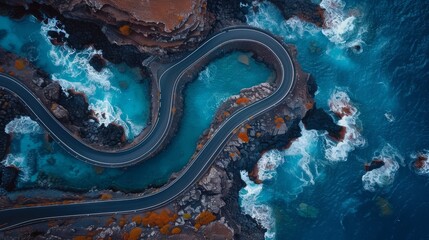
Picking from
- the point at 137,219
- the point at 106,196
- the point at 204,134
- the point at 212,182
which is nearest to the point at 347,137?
the point at 204,134

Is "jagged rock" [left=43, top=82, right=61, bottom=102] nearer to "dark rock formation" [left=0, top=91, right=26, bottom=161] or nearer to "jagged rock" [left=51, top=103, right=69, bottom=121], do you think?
"jagged rock" [left=51, top=103, right=69, bottom=121]

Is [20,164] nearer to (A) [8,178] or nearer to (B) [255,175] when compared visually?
(A) [8,178]

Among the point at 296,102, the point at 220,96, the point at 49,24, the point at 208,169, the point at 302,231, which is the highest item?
the point at 49,24

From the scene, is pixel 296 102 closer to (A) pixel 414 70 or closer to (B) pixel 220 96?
(B) pixel 220 96

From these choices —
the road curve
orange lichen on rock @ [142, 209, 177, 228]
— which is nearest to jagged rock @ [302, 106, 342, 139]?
the road curve

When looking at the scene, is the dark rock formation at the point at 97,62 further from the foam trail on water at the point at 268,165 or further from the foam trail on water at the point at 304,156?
the foam trail on water at the point at 304,156

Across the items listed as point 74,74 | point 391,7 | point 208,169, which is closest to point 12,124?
point 74,74

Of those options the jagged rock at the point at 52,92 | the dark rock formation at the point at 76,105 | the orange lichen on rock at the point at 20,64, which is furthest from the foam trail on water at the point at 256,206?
the orange lichen on rock at the point at 20,64
